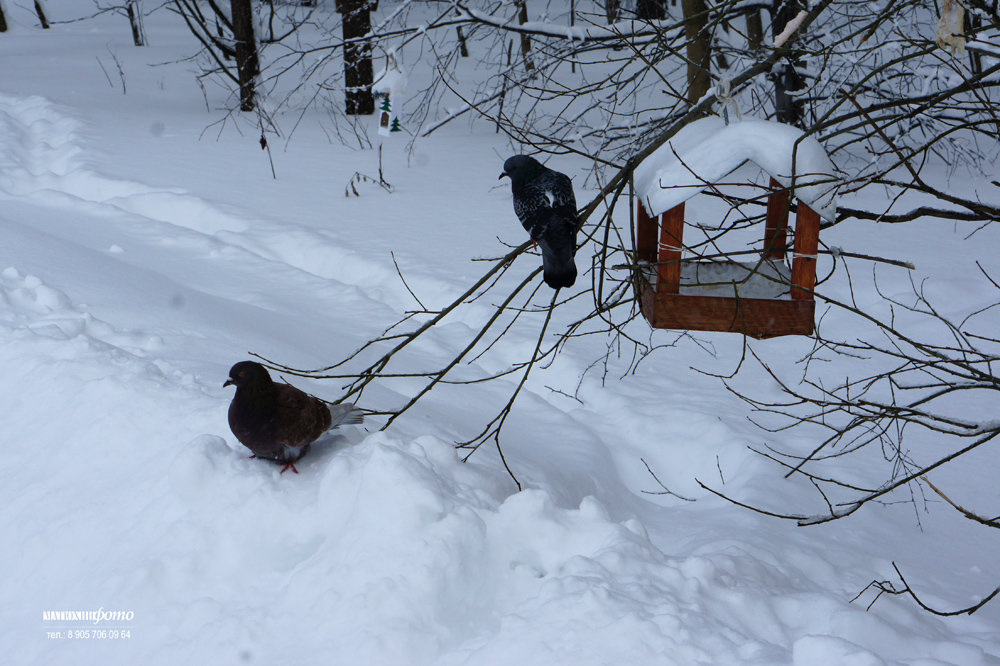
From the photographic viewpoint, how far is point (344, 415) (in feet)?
9.53

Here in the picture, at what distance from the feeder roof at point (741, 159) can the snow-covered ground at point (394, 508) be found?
1.04 metres

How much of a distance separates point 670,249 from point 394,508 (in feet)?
3.86

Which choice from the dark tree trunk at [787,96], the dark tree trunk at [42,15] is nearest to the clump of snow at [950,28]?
the dark tree trunk at [787,96]

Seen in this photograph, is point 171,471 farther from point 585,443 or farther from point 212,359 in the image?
point 585,443

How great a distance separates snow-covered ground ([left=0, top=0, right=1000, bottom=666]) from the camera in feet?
7.21

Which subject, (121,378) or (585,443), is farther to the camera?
(585,443)

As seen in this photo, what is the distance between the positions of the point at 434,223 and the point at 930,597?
5.03m

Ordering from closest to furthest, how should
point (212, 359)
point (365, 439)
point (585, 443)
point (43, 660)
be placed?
point (43, 660), point (365, 439), point (212, 359), point (585, 443)

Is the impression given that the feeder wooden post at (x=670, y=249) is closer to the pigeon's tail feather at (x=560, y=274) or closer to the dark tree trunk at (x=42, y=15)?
the pigeon's tail feather at (x=560, y=274)

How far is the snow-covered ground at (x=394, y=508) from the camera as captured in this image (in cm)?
220

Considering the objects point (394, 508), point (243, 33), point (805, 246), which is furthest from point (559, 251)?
point (243, 33)

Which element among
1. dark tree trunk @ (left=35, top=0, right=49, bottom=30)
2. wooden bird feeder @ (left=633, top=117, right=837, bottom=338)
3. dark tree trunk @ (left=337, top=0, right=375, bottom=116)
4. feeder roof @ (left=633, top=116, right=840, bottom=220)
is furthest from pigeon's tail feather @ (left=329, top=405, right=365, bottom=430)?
dark tree trunk @ (left=35, top=0, right=49, bottom=30)

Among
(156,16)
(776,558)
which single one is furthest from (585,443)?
(156,16)

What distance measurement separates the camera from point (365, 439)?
293cm
